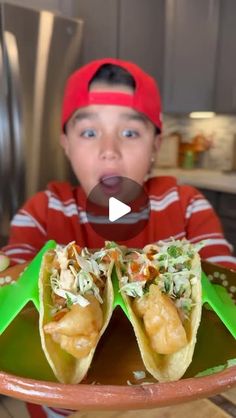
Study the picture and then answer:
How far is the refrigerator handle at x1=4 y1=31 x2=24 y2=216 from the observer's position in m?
1.94

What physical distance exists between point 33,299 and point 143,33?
2543mm

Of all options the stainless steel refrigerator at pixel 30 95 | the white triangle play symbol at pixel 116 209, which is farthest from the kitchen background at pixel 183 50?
the white triangle play symbol at pixel 116 209

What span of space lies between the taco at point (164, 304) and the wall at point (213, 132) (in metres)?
2.56

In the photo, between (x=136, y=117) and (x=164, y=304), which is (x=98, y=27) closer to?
(x=136, y=117)

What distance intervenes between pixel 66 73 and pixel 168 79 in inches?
38.5

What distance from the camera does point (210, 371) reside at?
49 cm

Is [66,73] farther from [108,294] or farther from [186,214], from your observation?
[108,294]

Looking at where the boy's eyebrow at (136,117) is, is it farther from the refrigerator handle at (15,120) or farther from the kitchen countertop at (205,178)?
the kitchen countertop at (205,178)

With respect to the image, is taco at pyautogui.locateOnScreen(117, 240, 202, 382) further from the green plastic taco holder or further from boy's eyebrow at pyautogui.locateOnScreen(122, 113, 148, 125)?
boy's eyebrow at pyautogui.locateOnScreen(122, 113, 148, 125)

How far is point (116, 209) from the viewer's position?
0.75 meters

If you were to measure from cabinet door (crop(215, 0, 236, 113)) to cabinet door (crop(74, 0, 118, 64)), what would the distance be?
26.4 inches

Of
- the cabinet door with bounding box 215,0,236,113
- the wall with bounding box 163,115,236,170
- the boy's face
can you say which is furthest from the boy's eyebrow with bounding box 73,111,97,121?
the wall with bounding box 163,115,236,170

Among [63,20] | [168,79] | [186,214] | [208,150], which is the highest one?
[63,20]

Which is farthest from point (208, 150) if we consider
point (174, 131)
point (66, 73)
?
point (66, 73)
